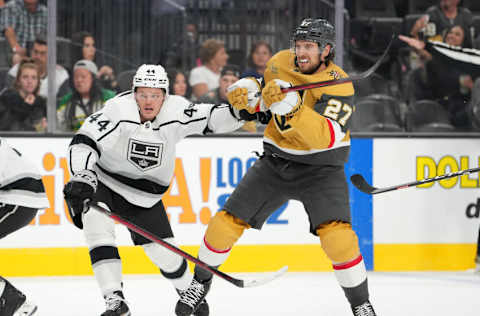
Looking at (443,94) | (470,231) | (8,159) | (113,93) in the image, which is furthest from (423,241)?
(8,159)

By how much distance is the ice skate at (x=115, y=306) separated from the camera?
3.13m

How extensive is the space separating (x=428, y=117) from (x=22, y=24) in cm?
254

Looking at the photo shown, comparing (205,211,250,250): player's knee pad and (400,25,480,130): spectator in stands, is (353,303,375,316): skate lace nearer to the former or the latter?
(205,211,250,250): player's knee pad

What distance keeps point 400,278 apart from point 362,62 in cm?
134

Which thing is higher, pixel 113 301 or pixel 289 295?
pixel 113 301

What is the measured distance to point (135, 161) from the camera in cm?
337

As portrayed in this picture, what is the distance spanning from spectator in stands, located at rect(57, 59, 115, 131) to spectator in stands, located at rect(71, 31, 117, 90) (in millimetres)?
25

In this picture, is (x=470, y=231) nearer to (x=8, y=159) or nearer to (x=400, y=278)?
(x=400, y=278)

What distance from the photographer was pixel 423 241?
4996 millimetres

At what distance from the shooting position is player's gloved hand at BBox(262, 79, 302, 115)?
2.97 metres

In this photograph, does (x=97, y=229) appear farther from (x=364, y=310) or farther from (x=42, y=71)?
(x=42, y=71)

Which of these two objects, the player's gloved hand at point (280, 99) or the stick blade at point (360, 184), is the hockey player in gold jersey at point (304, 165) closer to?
the player's gloved hand at point (280, 99)

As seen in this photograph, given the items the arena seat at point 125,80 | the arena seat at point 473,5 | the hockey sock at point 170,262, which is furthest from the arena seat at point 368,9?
the hockey sock at point 170,262

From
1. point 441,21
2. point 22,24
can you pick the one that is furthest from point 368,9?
point 22,24
